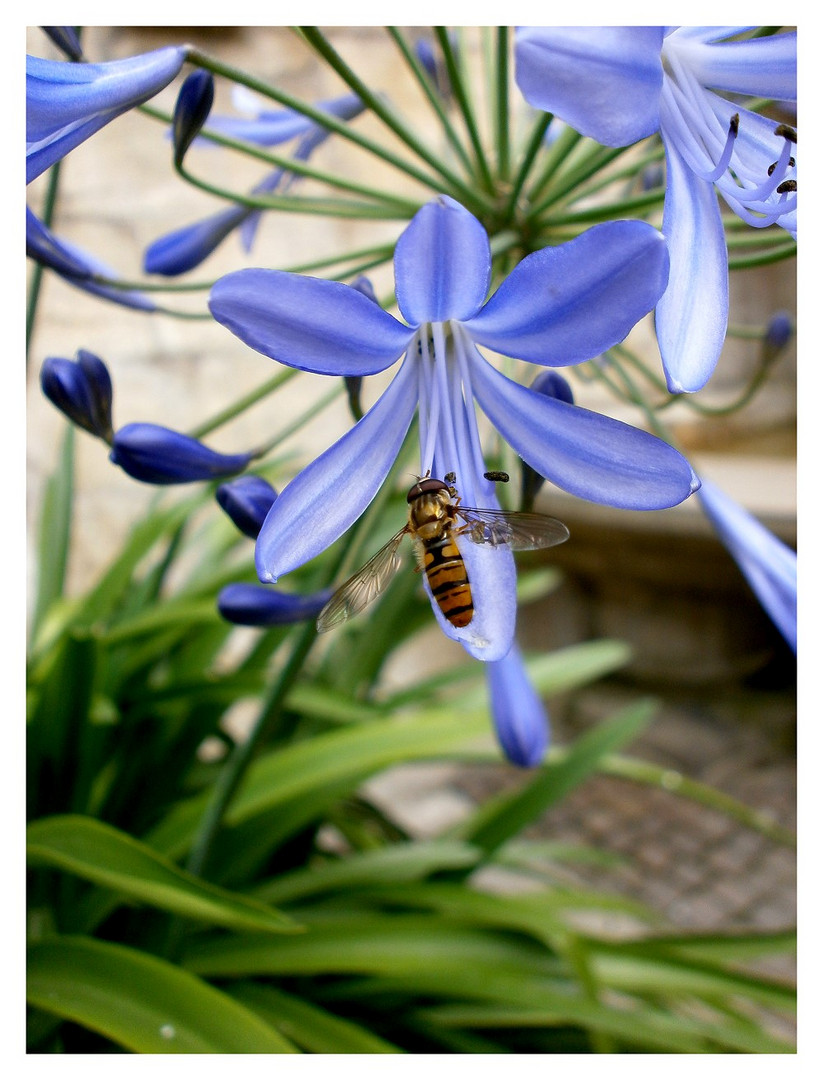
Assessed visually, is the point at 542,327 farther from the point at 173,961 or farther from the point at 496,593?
the point at 173,961

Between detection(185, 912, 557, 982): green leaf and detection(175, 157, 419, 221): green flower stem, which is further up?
detection(175, 157, 419, 221): green flower stem

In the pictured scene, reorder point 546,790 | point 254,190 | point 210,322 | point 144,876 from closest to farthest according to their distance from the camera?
1. point 144,876
2. point 254,190
3. point 546,790
4. point 210,322

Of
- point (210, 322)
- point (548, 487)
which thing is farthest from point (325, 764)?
point (210, 322)

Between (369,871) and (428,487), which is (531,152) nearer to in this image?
(428,487)

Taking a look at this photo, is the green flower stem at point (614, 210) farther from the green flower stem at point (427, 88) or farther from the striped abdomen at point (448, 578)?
the striped abdomen at point (448, 578)

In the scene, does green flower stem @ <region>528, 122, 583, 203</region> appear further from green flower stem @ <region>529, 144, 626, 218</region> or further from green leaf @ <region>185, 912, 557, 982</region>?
green leaf @ <region>185, 912, 557, 982</region>

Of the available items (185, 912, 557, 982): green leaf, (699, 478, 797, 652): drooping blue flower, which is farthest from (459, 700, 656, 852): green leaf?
(699, 478, 797, 652): drooping blue flower

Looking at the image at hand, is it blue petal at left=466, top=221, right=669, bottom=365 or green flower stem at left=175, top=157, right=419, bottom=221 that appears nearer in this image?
blue petal at left=466, top=221, right=669, bottom=365

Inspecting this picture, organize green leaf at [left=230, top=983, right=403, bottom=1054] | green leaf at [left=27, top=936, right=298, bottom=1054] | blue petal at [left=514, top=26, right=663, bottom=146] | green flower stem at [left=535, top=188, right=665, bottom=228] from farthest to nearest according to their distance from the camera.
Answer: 1. green leaf at [left=230, top=983, right=403, bottom=1054]
2. green leaf at [left=27, top=936, right=298, bottom=1054]
3. green flower stem at [left=535, top=188, right=665, bottom=228]
4. blue petal at [left=514, top=26, right=663, bottom=146]
